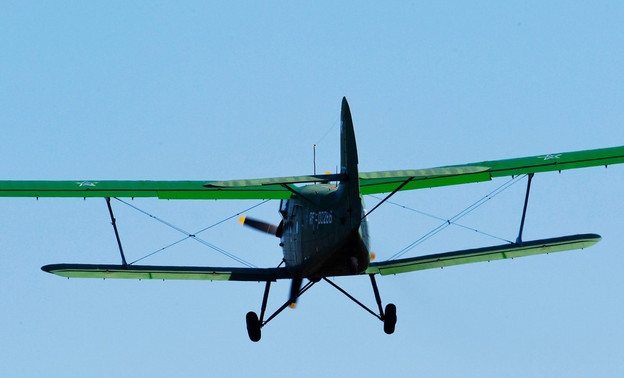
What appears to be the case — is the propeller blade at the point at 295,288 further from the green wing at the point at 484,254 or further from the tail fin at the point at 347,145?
the tail fin at the point at 347,145

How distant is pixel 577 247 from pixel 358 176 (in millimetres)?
5467

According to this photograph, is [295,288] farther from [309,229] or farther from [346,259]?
[346,259]

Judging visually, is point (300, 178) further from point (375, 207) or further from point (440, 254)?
point (440, 254)

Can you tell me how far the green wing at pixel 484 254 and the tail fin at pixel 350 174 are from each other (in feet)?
9.73

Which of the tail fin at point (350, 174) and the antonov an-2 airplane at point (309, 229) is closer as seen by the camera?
the tail fin at point (350, 174)

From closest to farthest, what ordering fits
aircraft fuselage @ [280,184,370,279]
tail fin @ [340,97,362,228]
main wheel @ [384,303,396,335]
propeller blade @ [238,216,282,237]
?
tail fin @ [340,97,362,228] < aircraft fuselage @ [280,184,370,279] < main wheel @ [384,303,396,335] < propeller blade @ [238,216,282,237]

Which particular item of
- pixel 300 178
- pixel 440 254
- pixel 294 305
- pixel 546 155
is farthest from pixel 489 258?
pixel 300 178

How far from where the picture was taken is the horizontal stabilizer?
69.7 ft

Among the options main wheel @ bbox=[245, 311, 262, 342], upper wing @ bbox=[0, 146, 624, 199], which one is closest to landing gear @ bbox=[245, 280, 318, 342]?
main wheel @ bbox=[245, 311, 262, 342]

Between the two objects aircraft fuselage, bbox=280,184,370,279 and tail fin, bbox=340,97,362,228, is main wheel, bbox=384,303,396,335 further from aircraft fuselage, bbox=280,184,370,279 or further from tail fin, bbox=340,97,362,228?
tail fin, bbox=340,97,362,228

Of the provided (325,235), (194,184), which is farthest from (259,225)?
(325,235)

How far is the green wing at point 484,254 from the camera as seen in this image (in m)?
21.3

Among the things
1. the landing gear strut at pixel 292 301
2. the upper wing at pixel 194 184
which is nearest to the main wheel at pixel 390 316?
the landing gear strut at pixel 292 301

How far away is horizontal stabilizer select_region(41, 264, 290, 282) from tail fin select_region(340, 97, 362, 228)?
3.37 m
